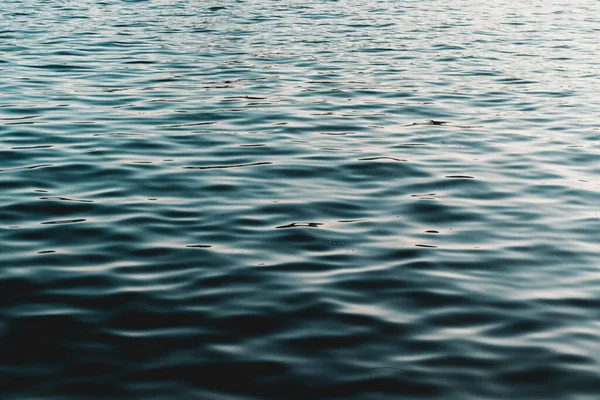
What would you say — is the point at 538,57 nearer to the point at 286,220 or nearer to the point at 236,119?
the point at 236,119

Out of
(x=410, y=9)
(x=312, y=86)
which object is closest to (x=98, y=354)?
(x=312, y=86)

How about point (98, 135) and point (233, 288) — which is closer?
point (233, 288)

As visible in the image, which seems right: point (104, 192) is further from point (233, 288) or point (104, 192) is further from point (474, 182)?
point (474, 182)

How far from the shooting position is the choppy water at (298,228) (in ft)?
20.4

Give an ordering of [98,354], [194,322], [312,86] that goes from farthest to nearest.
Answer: [312,86]
[194,322]
[98,354]

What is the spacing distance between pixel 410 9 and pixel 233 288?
2221 cm

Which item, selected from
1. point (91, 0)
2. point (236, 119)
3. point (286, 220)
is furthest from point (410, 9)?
point (286, 220)

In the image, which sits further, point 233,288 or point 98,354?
point 233,288

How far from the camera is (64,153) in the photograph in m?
11.9

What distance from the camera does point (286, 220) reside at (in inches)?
367

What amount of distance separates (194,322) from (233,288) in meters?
0.75

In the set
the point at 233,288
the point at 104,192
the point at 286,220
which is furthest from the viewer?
the point at 104,192

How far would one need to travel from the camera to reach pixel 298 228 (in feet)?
29.7

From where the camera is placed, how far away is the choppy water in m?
6.23
